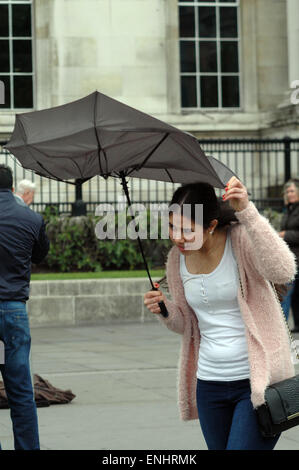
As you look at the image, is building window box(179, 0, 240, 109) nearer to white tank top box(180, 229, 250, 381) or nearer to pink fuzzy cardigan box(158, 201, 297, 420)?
pink fuzzy cardigan box(158, 201, 297, 420)

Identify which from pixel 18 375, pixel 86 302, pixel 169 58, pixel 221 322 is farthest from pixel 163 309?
pixel 169 58

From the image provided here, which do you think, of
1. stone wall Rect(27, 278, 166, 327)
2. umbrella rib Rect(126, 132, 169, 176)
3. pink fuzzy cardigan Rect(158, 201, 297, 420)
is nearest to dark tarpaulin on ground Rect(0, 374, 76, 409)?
pink fuzzy cardigan Rect(158, 201, 297, 420)

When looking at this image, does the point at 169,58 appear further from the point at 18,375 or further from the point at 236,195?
the point at 236,195

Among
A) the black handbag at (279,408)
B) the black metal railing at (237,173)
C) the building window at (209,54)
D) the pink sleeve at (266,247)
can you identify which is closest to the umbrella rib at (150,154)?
the pink sleeve at (266,247)

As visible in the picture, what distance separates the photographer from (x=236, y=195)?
4242mm

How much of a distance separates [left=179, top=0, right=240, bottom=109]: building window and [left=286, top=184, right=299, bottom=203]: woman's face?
30.4 ft

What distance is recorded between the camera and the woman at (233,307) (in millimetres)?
4285

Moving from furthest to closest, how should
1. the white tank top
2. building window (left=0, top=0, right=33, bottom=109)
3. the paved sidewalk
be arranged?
building window (left=0, top=0, right=33, bottom=109) → the paved sidewalk → the white tank top

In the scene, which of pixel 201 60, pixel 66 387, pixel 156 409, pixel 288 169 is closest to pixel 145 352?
pixel 66 387

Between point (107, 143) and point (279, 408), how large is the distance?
1358mm

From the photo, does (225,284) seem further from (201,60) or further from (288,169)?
(201,60)

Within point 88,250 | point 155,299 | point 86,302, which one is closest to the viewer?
point 155,299

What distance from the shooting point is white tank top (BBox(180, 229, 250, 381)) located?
14.4 ft

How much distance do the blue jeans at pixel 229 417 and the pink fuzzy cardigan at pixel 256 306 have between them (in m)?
0.10
